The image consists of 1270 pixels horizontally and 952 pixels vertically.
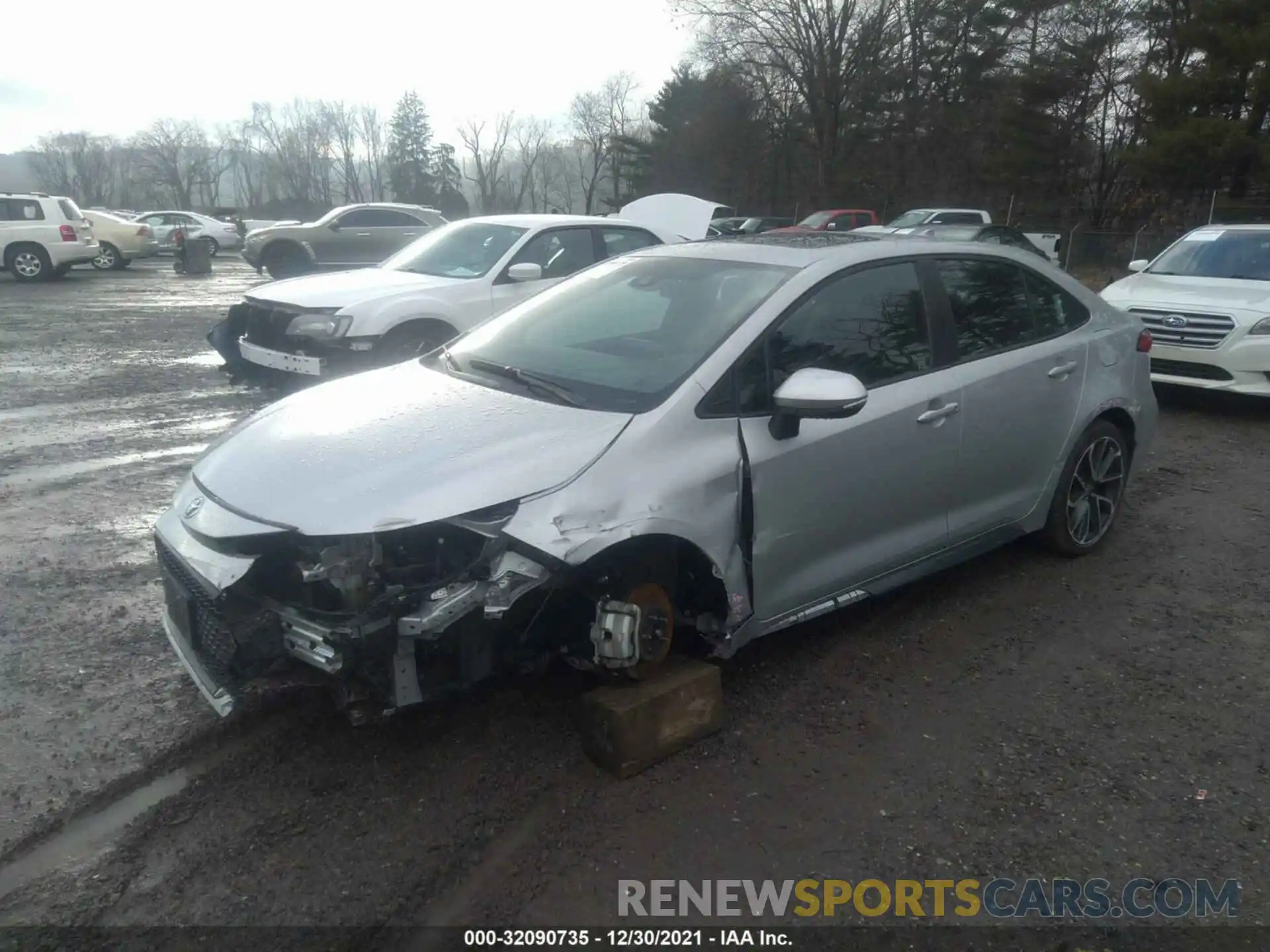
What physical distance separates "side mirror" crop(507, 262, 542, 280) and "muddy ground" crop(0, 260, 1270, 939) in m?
4.14

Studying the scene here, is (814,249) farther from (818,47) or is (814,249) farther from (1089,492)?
(818,47)

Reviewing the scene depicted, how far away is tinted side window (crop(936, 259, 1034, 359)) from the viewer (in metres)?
4.31

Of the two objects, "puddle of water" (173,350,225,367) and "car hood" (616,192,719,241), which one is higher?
"car hood" (616,192,719,241)

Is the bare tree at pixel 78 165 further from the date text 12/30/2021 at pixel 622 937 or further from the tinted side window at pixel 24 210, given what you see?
the date text 12/30/2021 at pixel 622 937

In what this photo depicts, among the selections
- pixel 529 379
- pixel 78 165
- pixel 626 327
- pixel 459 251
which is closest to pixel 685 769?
pixel 529 379

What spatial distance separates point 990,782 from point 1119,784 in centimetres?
42

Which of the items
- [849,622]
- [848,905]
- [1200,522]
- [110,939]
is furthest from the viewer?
[1200,522]

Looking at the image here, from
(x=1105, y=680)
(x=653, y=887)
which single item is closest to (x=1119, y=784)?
(x=1105, y=680)

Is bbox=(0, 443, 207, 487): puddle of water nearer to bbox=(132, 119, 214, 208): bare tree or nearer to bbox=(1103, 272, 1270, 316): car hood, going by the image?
bbox=(1103, 272, 1270, 316): car hood

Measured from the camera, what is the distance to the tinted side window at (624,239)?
30.0 feet

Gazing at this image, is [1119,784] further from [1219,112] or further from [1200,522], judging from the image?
[1219,112]

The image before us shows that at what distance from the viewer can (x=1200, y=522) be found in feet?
18.9

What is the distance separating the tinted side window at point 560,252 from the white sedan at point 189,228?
87.7 ft

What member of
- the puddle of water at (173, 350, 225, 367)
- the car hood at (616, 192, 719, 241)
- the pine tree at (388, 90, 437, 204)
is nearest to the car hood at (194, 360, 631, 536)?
the puddle of water at (173, 350, 225, 367)
